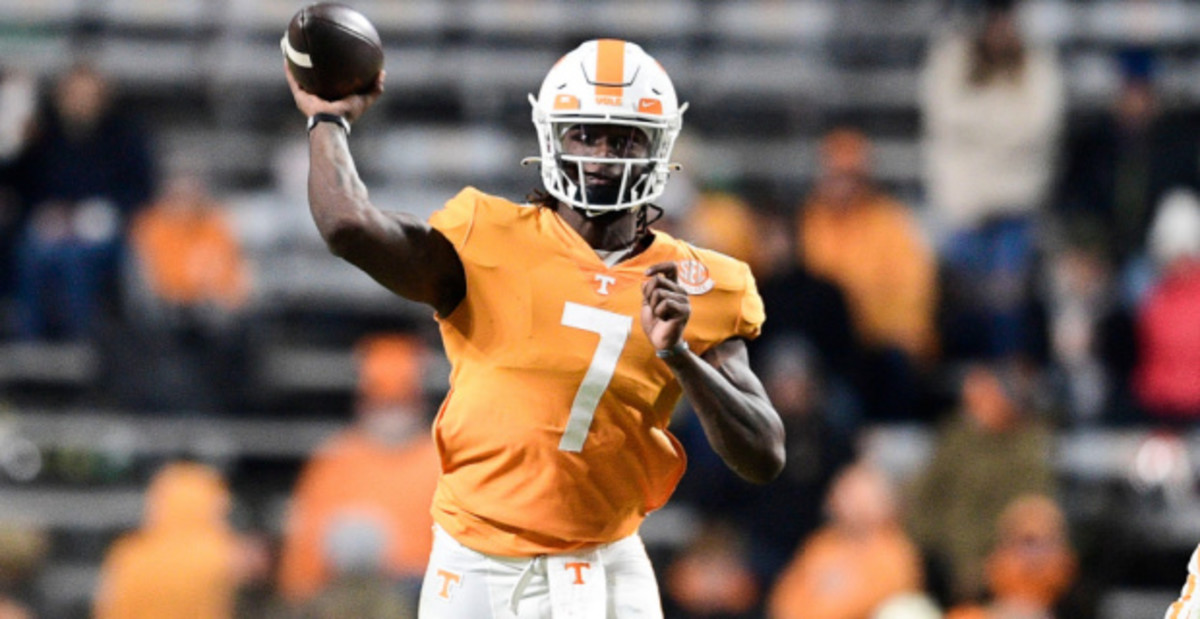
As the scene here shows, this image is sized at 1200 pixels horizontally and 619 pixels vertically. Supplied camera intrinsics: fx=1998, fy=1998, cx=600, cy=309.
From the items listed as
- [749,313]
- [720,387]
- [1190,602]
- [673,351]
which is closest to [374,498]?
[749,313]

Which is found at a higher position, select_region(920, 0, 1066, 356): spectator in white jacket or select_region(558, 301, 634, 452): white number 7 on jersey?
select_region(558, 301, 634, 452): white number 7 on jersey

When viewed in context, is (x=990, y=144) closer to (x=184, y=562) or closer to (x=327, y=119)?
(x=184, y=562)

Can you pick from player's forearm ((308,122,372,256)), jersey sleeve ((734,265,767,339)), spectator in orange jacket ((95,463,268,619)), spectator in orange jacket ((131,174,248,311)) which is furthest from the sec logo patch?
spectator in orange jacket ((131,174,248,311))

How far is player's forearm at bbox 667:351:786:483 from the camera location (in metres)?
4.16

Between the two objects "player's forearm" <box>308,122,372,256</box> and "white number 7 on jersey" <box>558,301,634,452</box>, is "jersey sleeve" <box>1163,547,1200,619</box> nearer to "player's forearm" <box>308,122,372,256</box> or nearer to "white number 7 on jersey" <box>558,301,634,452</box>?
"white number 7 on jersey" <box>558,301,634,452</box>

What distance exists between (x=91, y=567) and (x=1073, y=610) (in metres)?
4.85

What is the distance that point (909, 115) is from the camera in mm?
12031

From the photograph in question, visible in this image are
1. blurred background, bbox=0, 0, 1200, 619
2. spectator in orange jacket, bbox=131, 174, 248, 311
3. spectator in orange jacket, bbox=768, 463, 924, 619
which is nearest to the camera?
spectator in orange jacket, bbox=768, 463, 924, 619

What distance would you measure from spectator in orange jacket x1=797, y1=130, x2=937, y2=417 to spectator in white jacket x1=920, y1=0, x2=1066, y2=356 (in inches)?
7.3

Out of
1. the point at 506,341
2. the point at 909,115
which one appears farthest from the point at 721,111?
the point at 506,341

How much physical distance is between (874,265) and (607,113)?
5815 millimetres

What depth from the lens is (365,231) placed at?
13.5 feet

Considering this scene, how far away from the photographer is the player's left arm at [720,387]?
4.07m

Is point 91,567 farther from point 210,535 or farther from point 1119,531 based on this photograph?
point 1119,531
